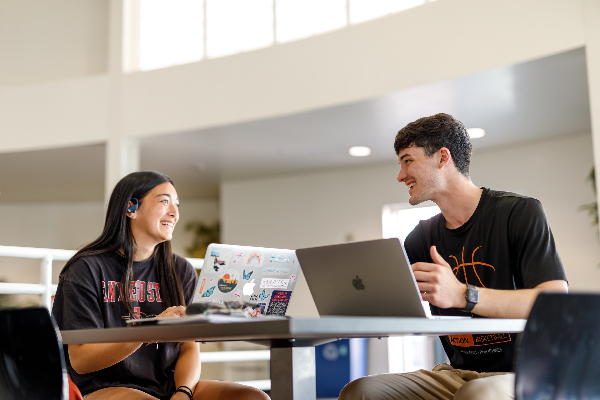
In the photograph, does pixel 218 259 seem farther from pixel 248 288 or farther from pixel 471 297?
pixel 471 297

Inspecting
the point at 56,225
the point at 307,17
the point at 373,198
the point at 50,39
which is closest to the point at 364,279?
the point at 307,17

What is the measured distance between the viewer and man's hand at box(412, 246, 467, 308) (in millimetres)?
1426

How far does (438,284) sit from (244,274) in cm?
52

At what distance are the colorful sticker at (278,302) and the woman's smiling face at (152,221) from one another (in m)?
0.57

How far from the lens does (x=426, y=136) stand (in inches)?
81.2

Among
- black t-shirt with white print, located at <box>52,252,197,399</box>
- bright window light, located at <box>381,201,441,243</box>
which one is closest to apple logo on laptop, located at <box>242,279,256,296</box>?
black t-shirt with white print, located at <box>52,252,197,399</box>

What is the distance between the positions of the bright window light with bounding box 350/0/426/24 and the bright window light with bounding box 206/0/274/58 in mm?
926

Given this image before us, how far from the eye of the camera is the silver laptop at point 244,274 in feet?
5.47

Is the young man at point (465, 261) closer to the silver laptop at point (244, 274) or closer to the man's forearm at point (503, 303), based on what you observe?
the man's forearm at point (503, 303)

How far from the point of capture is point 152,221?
216 cm

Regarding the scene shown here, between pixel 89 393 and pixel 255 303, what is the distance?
1.98 ft

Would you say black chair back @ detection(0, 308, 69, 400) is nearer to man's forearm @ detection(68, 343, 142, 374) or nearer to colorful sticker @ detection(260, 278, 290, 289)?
man's forearm @ detection(68, 343, 142, 374)

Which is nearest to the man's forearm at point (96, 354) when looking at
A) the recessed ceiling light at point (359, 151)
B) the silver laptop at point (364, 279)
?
the silver laptop at point (364, 279)

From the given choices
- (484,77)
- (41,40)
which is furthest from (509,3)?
(41,40)
